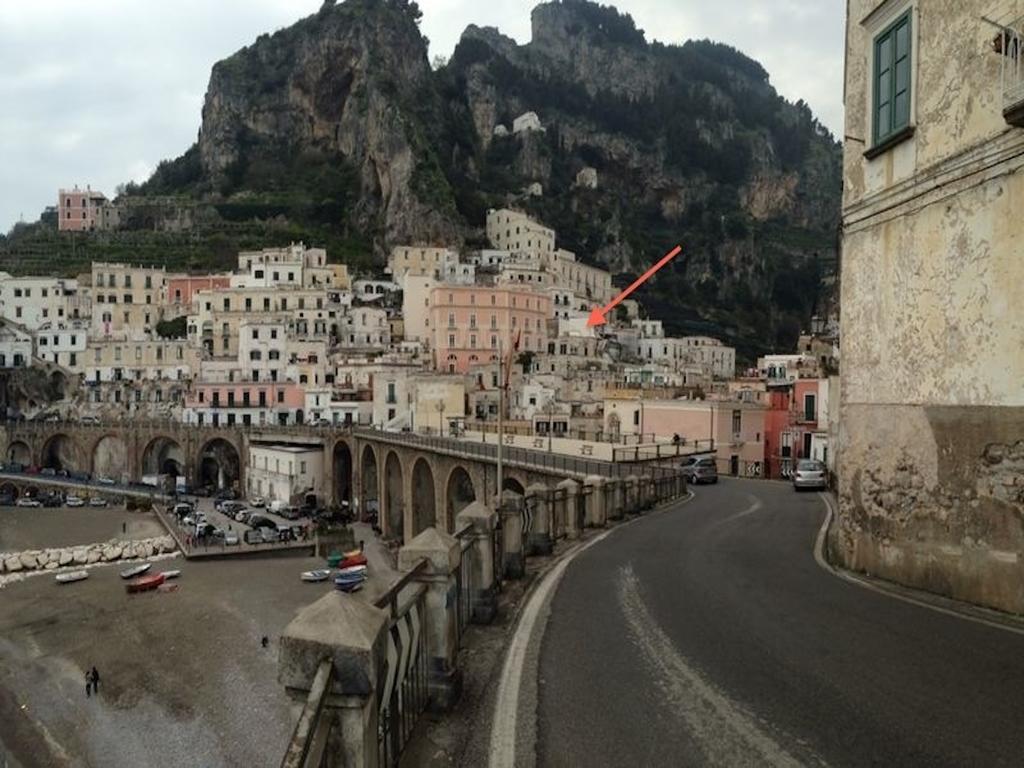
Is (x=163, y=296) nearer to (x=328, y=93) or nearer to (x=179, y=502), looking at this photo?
(x=179, y=502)

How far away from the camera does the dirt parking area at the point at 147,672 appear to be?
19062 millimetres

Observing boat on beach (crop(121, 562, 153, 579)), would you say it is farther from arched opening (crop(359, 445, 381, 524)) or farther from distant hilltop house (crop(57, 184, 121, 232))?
distant hilltop house (crop(57, 184, 121, 232))

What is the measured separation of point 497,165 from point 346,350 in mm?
80210

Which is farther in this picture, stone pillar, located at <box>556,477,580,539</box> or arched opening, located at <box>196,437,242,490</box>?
arched opening, located at <box>196,437,242,490</box>

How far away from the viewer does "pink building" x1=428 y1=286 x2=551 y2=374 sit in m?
76.6

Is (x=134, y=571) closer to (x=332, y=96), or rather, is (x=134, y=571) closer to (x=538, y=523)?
(x=538, y=523)

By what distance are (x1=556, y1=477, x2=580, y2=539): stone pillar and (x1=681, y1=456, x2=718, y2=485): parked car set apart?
52.4 ft

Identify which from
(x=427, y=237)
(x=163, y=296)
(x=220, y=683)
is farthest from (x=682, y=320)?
(x=220, y=683)

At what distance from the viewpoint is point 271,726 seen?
19766 mm

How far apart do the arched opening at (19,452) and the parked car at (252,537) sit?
1434 inches

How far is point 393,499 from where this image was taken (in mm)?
50188

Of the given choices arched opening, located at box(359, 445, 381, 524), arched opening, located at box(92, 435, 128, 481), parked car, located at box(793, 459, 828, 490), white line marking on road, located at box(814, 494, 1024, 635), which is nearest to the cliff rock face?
arched opening, located at box(92, 435, 128, 481)

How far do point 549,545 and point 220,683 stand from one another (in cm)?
1577

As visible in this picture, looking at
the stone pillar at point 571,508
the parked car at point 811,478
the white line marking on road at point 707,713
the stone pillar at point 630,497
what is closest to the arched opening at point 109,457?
the parked car at point 811,478
